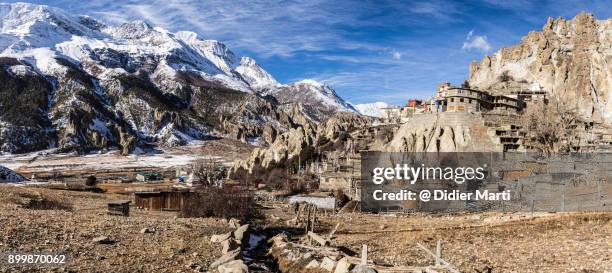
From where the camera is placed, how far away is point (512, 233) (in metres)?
27.3

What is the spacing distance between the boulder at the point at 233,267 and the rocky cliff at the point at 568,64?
133127mm

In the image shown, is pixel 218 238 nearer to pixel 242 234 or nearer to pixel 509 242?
pixel 242 234

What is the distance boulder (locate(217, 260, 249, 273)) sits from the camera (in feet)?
61.0

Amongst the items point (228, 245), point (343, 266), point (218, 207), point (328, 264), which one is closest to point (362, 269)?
point (343, 266)

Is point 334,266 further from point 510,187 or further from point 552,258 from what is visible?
point 510,187

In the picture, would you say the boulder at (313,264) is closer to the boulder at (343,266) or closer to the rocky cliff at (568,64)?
the boulder at (343,266)

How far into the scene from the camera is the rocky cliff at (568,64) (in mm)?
138500

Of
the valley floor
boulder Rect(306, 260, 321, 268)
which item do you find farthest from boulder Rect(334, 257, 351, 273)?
the valley floor

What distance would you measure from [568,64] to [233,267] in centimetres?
14972

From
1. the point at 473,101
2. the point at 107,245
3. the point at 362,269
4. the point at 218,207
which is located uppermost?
the point at 473,101

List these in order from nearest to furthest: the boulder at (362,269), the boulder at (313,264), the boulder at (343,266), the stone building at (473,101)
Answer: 1. the boulder at (362,269)
2. the boulder at (343,266)
3. the boulder at (313,264)
4. the stone building at (473,101)

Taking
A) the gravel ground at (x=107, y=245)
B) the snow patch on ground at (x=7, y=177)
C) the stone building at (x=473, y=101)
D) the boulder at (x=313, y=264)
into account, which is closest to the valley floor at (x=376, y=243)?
the gravel ground at (x=107, y=245)

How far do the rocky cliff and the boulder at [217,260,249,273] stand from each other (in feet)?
437

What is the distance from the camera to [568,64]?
472 ft
